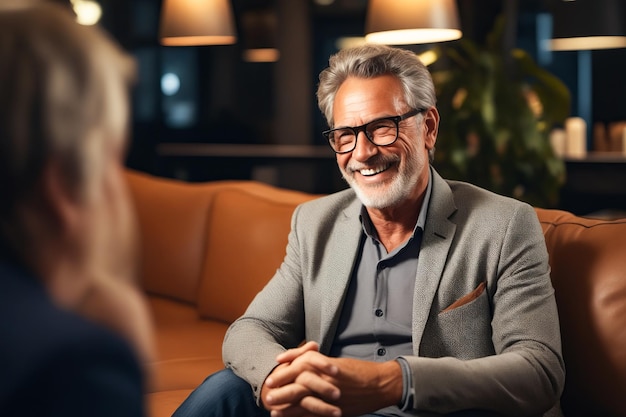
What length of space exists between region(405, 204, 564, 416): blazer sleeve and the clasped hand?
2.1 inches

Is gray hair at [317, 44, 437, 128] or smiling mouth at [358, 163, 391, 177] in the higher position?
gray hair at [317, 44, 437, 128]

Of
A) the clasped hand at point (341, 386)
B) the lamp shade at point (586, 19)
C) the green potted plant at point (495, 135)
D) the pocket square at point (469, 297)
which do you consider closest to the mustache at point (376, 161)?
the pocket square at point (469, 297)

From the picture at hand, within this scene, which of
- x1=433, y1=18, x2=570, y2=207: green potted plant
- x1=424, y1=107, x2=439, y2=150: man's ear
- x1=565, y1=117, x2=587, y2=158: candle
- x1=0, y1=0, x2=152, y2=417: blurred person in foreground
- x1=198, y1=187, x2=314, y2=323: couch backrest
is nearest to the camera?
x1=0, y1=0, x2=152, y2=417: blurred person in foreground

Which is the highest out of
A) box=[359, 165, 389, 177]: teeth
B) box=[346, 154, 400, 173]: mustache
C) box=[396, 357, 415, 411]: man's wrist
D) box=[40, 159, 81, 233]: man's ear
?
box=[40, 159, 81, 233]: man's ear

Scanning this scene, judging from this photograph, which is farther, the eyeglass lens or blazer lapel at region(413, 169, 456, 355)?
the eyeglass lens

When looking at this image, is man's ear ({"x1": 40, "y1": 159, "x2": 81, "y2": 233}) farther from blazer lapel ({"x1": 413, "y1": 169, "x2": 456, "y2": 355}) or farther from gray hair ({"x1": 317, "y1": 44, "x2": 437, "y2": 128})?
gray hair ({"x1": 317, "y1": 44, "x2": 437, "y2": 128})

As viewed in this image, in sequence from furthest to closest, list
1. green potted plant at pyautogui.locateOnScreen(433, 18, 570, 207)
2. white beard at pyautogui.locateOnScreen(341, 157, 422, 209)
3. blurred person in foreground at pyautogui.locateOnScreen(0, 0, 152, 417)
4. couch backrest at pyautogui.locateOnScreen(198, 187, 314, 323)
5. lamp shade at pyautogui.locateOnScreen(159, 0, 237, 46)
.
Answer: green potted plant at pyautogui.locateOnScreen(433, 18, 570, 207) < lamp shade at pyautogui.locateOnScreen(159, 0, 237, 46) < couch backrest at pyautogui.locateOnScreen(198, 187, 314, 323) < white beard at pyautogui.locateOnScreen(341, 157, 422, 209) < blurred person in foreground at pyautogui.locateOnScreen(0, 0, 152, 417)

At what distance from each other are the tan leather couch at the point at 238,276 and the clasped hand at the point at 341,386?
0.36 meters

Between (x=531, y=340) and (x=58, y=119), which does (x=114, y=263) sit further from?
(x=531, y=340)

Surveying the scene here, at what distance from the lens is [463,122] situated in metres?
4.16

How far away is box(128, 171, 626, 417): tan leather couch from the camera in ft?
5.97

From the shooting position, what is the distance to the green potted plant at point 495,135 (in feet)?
13.4

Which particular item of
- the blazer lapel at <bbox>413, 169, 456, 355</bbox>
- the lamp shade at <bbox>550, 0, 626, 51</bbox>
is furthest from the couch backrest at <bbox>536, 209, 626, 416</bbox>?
the lamp shade at <bbox>550, 0, 626, 51</bbox>

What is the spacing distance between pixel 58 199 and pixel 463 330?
4.10 feet
